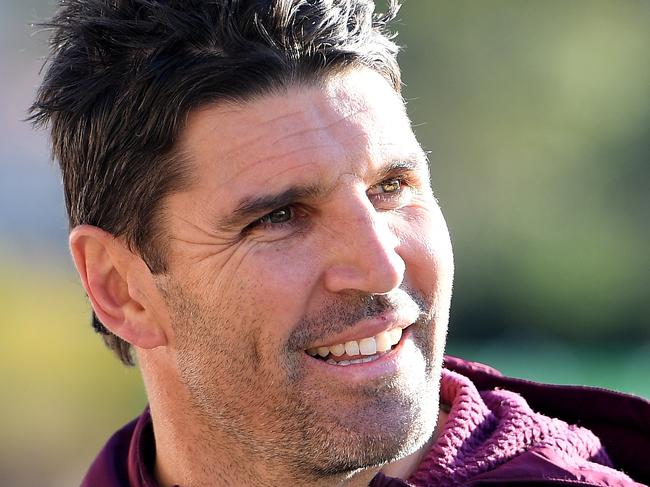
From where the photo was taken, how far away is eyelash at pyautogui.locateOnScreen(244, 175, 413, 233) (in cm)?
219

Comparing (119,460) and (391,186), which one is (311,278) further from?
(119,460)

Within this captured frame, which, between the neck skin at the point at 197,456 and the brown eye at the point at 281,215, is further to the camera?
the neck skin at the point at 197,456

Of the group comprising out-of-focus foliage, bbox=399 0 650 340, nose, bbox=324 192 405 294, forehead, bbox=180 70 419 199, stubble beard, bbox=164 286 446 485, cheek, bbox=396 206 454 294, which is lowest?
out-of-focus foliage, bbox=399 0 650 340

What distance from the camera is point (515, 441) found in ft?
7.47

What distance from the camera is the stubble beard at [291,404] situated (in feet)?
6.97

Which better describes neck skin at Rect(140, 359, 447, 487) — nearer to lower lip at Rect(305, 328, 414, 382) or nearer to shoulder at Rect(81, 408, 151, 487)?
shoulder at Rect(81, 408, 151, 487)

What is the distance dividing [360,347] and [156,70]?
76cm

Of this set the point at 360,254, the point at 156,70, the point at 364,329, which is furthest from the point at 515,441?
the point at 156,70

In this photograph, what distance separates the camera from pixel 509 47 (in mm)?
7379

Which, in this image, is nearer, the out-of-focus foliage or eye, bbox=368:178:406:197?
eye, bbox=368:178:406:197

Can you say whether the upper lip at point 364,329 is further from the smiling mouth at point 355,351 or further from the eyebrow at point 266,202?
the eyebrow at point 266,202

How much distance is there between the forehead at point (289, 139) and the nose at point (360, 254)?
102 mm

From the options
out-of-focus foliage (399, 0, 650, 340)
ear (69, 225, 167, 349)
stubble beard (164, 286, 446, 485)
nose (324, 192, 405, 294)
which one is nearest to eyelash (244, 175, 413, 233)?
nose (324, 192, 405, 294)

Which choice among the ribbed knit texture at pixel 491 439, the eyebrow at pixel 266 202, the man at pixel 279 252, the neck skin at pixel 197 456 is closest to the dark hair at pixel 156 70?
the man at pixel 279 252
